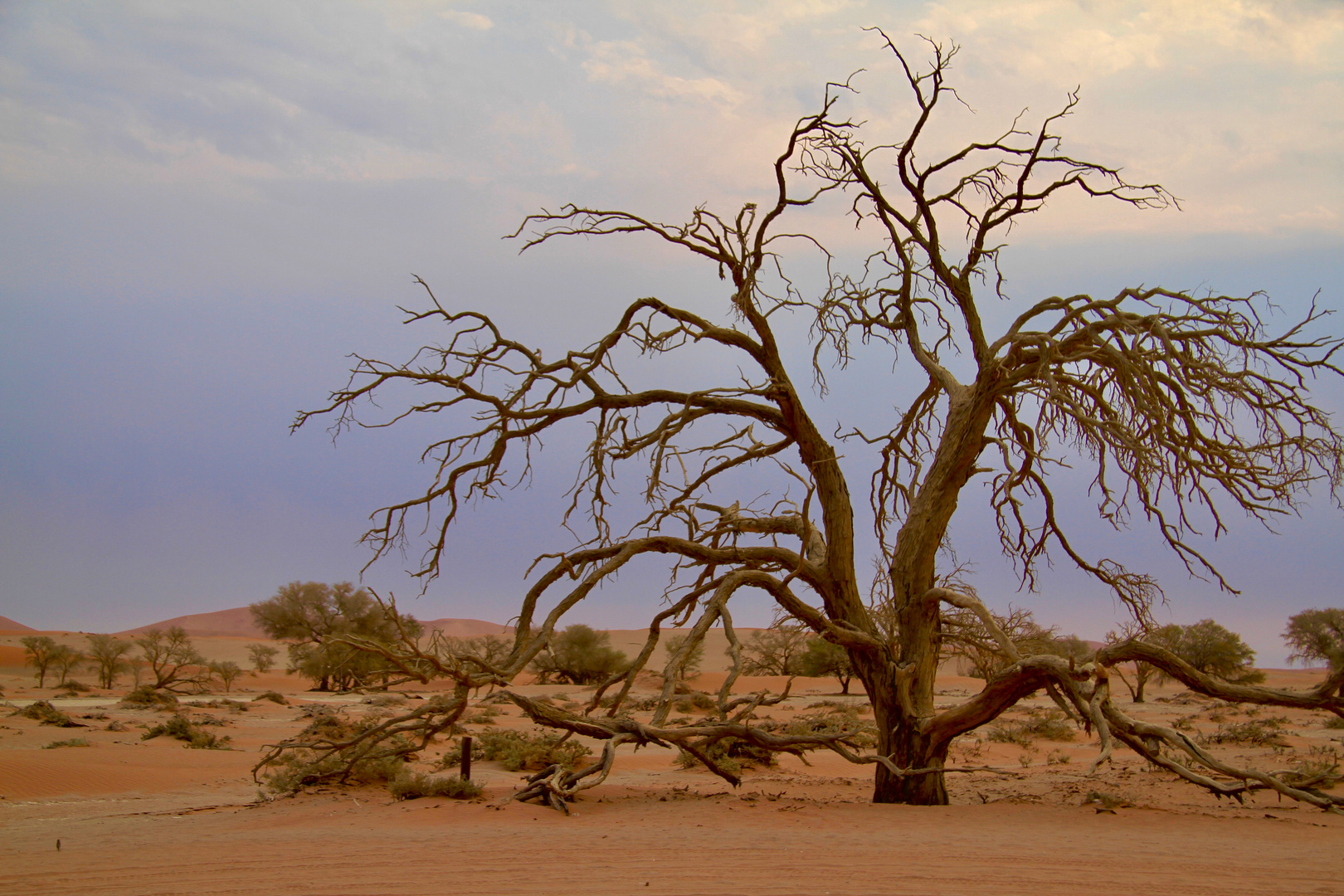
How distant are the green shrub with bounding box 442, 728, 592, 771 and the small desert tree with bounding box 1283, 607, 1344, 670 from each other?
1394 inches

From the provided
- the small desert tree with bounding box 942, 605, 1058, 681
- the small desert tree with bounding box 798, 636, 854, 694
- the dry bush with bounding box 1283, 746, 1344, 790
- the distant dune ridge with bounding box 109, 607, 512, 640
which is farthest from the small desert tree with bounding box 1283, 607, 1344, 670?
the distant dune ridge with bounding box 109, 607, 512, 640

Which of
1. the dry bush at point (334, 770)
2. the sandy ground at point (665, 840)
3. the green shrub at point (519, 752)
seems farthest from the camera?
the green shrub at point (519, 752)

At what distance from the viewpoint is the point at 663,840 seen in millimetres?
6805

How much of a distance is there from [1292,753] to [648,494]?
496 inches

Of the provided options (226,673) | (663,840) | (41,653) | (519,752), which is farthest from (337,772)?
(41,653)

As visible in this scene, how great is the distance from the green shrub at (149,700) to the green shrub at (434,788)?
59.3ft

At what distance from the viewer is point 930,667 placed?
29.8ft

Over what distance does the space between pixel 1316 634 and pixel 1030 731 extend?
23577 millimetres

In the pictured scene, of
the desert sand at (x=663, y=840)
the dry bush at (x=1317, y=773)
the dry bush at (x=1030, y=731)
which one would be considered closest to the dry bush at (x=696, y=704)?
the dry bush at (x=1030, y=731)

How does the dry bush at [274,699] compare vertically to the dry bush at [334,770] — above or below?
below

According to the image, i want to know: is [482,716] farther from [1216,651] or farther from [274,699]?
[1216,651]

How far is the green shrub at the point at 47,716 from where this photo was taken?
18312mm

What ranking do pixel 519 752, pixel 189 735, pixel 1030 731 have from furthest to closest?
pixel 1030 731 < pixel 189 735 < pixel 519 752

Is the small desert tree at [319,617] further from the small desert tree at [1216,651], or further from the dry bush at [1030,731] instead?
the small desert tree at [1216,651]
